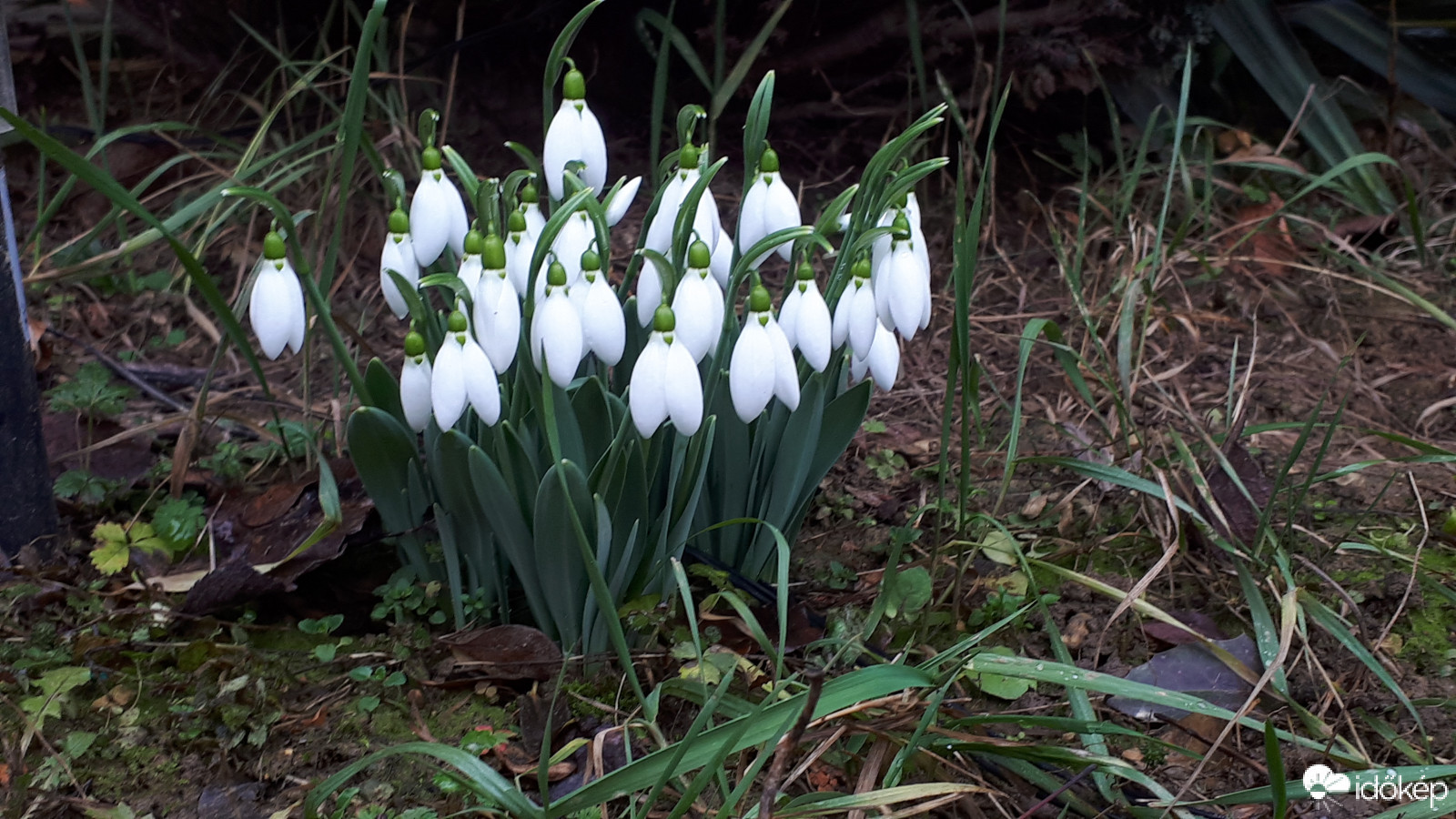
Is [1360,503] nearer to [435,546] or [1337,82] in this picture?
[435,546]

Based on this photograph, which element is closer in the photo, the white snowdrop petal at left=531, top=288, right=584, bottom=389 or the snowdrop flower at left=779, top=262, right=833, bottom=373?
the white snowdrop petal at left=531, top=288, right=584, bottom=389

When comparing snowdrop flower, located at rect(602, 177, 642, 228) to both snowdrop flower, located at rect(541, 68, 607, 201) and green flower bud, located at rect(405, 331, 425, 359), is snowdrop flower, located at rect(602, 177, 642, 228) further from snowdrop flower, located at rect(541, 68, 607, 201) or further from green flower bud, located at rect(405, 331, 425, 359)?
green flower bud, located at rect(405, 331, 425, 359)

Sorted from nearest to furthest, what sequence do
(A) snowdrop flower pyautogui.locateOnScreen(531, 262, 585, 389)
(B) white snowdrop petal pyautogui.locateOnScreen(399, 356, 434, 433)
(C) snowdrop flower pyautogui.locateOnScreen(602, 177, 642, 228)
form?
(A) snowdrop flower pyautogui.locateOnScreen(531, 262, 585, 389)
(B) white snowdrop petal pyautogui.locateOnScreen(399, 356, 434, 433)
(C) snowdrop flower pyautogui.locateOnScreen(602, 177, 642, 228)

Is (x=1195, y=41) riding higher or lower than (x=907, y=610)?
higher

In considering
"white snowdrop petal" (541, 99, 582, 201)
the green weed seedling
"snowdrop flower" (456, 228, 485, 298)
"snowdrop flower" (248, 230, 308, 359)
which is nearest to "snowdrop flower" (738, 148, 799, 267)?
"white snowdrop petal" (541, 99, 582, 201)

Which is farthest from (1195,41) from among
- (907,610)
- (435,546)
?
(435,546)

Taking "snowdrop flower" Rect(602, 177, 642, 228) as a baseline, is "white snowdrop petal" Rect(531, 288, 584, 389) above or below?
below

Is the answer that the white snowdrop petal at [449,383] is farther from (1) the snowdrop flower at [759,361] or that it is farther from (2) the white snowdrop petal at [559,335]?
(1) the snowdrop flower at [759,361]

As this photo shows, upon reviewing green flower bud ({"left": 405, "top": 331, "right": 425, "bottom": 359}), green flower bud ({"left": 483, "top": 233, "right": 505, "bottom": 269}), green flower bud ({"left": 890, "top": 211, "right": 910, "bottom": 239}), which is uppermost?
green flower bud ({"left": 483, "top": 233, "right": 505, "bottom": 269})

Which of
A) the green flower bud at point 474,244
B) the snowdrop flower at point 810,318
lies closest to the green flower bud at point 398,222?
the green flower bud at point 474,244
